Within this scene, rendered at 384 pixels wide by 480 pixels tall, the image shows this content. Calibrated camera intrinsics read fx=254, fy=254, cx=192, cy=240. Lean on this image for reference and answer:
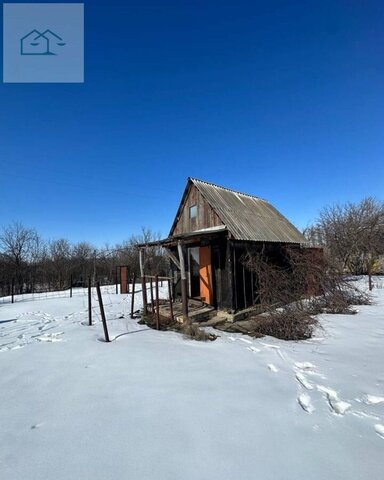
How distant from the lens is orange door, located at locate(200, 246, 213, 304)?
9805mm

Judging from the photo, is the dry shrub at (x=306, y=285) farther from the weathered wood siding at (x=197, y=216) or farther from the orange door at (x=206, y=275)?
A: the weathered wood siding at (x=197, y=216)

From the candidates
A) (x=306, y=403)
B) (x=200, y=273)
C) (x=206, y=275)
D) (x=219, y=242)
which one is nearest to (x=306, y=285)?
(x=219, y=242)

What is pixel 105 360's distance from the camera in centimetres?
429

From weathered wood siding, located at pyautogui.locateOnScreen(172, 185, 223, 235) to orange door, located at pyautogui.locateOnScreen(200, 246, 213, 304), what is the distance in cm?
109

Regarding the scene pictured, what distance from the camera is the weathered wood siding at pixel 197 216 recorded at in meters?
10.2

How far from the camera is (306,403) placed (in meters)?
3.07

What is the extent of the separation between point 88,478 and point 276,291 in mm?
7513

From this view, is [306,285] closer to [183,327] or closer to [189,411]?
[183,327]

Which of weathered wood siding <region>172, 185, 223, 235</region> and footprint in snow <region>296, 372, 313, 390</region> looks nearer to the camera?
footprint in snow <region>296, 372, 313, 390</region>

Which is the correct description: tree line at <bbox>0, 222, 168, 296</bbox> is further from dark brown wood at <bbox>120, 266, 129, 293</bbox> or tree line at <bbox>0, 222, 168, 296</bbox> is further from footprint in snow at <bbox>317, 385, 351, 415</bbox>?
footprint in snow at <bbox>317, 385, 351, 415</bbox>

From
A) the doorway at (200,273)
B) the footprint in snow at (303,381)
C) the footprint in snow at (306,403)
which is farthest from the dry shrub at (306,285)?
the footprint in snow at (306,403)

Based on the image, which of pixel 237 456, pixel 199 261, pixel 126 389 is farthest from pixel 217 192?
pixel 237 456

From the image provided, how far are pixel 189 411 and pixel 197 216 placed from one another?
8.68 meters

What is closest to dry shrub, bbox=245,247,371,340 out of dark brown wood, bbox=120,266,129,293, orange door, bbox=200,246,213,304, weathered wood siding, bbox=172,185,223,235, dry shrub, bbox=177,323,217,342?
orange door, bbox=200,246,213,304
